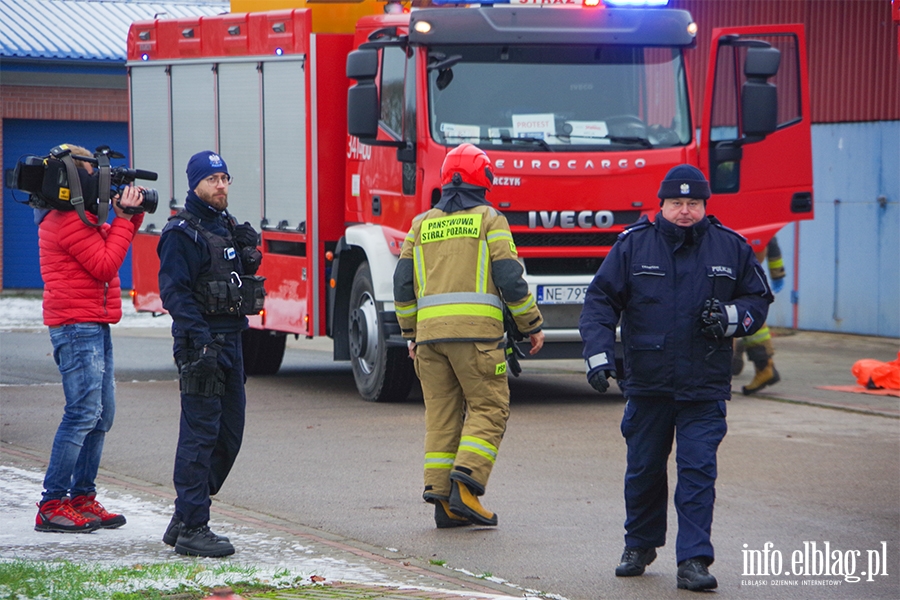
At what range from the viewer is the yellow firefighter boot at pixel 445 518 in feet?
23.9

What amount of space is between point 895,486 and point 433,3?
5854mm

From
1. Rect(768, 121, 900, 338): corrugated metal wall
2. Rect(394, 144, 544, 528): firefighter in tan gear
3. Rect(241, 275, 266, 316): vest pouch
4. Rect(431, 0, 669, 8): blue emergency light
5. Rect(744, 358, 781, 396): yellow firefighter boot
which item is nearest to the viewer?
Rect(241, 275, 266, 316): vest pouch

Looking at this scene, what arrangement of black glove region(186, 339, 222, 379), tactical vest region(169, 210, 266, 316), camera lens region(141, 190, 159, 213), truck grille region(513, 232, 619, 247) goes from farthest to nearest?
1. truck grille region(513, 232, 619, 247)
2. camera lens region(141, 190, 159, 213)
3. tactical vest region(169, 210, 266, 316)
4. black glove region(186, 339, 222, 379)

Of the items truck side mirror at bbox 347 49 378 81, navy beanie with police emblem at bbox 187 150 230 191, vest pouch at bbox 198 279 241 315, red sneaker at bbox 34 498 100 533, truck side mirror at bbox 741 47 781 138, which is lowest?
red sneaker at bbox 34 498 100 533

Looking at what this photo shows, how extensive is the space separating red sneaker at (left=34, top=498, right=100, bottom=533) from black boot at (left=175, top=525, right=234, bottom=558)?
0.66m

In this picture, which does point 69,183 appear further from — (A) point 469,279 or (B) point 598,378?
(B) point 598,378

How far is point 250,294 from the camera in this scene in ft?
21.8

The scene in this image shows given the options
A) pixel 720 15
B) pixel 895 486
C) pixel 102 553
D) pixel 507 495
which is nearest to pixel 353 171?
pixel 507 495

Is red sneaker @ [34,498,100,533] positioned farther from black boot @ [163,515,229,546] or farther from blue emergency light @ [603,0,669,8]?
blue emergency light @ [603,0,669,8]

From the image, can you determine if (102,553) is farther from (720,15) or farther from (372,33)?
(720,15)

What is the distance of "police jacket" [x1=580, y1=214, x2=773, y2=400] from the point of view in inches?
245

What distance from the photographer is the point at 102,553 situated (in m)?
6.49

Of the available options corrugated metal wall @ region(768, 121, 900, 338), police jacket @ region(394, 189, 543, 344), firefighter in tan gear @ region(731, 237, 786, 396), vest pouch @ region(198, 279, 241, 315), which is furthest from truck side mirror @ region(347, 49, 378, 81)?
corrugated metal wall @ region(768, 121, 900, 338)

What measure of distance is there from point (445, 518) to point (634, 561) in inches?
51.2
